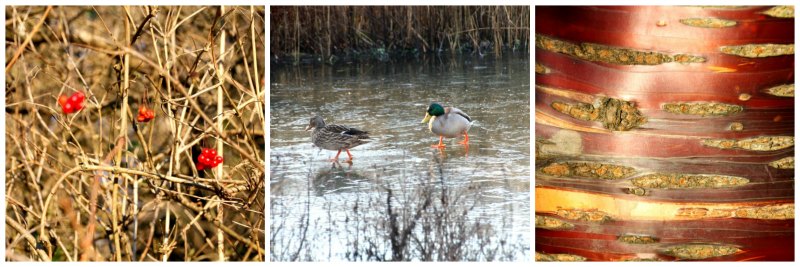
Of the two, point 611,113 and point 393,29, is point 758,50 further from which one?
point 393,29

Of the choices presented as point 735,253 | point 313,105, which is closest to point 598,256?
point 735,253

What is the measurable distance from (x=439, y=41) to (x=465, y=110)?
278 mm

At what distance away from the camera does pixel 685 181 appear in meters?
3.58

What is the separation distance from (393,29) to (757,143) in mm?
1390

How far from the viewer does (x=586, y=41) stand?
11.3 ft

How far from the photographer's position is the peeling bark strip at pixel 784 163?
3.62 meters

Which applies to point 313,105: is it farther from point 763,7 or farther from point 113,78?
point 763,7

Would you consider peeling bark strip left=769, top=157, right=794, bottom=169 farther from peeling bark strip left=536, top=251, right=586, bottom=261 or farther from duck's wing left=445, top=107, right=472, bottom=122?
duck's wing left=445, top=107, right=472, bottom=122

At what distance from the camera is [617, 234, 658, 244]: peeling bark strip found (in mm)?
3646

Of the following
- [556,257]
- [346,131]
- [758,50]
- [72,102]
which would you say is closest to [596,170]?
[556,257]

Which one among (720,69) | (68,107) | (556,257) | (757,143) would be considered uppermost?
(720,69)

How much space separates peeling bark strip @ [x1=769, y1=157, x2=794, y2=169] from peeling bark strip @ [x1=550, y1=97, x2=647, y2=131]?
1.59ft

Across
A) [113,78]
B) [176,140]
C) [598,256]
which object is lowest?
[598,256]

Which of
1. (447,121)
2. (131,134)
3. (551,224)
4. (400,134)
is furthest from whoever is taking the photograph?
(131,134)
